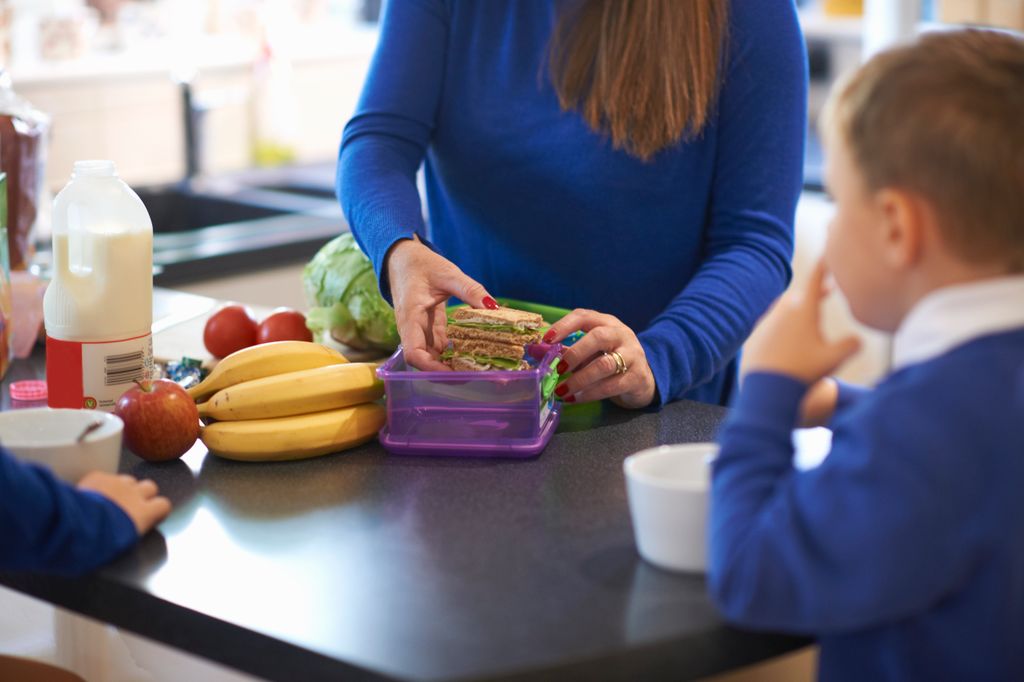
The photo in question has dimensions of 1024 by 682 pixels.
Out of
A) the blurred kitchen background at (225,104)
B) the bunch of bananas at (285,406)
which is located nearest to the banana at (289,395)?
the bunch of bananas at (285,406)

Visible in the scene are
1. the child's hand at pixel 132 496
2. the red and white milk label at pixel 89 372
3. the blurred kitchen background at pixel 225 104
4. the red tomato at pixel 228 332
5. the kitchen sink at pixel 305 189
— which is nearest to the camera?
the child's hand at pixel 132 496

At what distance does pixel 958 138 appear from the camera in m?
0.90

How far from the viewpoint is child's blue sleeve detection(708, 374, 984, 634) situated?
0.86 meters

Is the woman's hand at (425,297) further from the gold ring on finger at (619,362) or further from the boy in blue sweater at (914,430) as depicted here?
the boy in blue sweater at (914,430)

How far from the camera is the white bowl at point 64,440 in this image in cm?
115

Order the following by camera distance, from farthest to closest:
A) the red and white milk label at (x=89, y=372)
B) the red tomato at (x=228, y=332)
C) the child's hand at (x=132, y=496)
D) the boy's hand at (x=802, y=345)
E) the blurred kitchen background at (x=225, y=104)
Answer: the blurred kitchen background at (x=225, y=104)
the red tomato at (x=228, y=332)
the red and white milk label at (x=89, y=372)
the child's hand at (x=132, y=496)
the boy's hand at (x=802, y=345)

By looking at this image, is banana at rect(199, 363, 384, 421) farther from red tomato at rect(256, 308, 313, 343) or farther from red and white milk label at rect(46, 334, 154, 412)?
red tomato at rect(256, 308, 313, 343)

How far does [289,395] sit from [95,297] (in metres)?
0.25

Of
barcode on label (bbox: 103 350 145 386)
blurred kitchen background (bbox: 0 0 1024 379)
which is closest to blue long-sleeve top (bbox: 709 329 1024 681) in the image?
barcode on label (bbox: 103 350 145 386)

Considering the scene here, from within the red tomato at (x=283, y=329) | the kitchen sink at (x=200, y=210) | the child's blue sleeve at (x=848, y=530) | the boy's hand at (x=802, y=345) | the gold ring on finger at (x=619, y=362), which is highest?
the boy's hand at (x=802, y=345)

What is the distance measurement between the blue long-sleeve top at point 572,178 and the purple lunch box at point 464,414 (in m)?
0.25

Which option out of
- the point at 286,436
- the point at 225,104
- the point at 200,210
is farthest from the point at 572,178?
the point at 225,104

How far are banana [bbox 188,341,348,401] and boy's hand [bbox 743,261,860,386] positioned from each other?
60cm

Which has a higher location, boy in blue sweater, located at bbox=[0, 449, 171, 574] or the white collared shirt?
the white collared shirt
